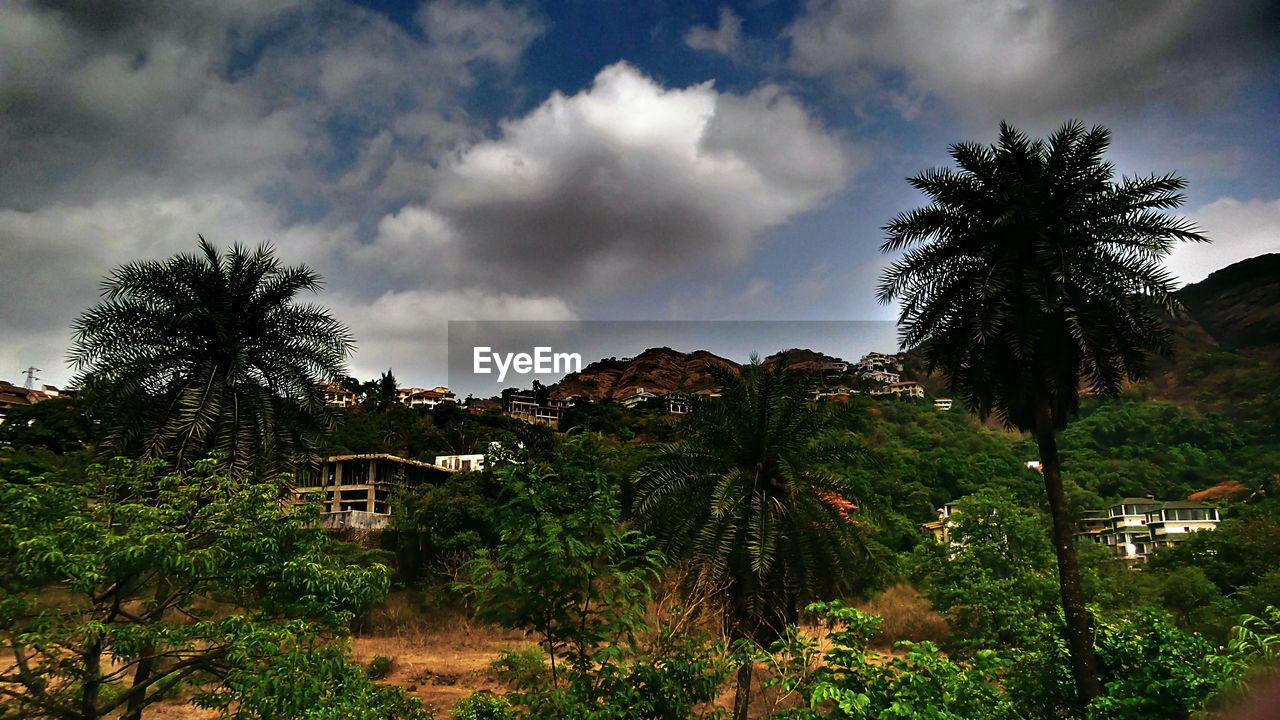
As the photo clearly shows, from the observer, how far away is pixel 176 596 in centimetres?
1210

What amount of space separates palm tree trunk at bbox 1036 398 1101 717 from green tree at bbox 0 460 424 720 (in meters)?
14.2

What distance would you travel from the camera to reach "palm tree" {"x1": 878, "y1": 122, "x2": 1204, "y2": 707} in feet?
60.8

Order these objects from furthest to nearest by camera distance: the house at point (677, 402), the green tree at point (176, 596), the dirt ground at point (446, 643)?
the dirt ground at point (446, 643), the house at point (677, 402), the green tree at point (176, 596)

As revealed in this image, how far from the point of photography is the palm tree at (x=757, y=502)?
65.5ft

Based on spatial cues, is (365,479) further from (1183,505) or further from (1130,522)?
(1183,505)

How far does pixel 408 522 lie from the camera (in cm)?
3934

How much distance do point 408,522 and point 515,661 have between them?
2868 centimetres

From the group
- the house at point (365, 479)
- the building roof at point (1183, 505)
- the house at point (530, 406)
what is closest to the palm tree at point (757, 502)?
the house at point (365, 479)

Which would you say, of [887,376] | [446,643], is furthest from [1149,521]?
[887,376]

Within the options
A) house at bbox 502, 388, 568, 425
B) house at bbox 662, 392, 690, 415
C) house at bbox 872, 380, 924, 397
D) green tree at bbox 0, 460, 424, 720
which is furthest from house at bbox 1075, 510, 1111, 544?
green tree at bbox 0, 460, 424, 720

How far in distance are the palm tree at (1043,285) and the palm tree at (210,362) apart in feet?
59.5

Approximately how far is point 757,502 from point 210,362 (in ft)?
54.4

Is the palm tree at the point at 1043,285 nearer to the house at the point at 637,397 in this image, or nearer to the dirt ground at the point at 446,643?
the dirt ground at the point at 446,643

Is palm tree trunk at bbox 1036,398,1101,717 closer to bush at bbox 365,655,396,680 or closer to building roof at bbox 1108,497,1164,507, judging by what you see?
bush at bbox 365,655,396,680
